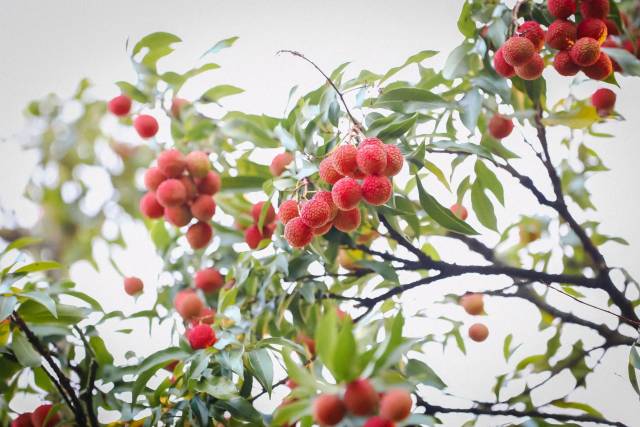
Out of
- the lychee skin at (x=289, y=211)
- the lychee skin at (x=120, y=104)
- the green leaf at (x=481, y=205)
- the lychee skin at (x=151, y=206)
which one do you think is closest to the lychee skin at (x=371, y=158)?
the lychee skin at (x=289, y=211)

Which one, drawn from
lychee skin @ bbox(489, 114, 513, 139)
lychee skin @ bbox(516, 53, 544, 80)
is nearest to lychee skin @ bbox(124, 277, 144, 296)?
lychee skin @ bbox(489, 114, 513, 139)

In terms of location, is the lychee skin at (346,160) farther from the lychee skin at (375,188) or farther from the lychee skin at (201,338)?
the lychee skin at (201,338)

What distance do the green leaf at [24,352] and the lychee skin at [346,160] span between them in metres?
0.45

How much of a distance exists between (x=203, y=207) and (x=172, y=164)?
7cm

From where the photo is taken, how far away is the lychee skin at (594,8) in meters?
0.71

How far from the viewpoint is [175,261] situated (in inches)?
43.1

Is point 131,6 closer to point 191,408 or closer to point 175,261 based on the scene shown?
point 175,261

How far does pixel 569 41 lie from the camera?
0.71 meters

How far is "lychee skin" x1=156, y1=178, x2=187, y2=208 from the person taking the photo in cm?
88

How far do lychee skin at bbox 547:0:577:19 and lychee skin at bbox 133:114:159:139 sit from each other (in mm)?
630

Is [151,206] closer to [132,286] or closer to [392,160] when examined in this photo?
[132,286]

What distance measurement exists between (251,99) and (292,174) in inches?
29.8

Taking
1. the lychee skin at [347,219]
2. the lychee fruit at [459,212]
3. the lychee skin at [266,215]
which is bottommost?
the lychee fruit at [459,212]

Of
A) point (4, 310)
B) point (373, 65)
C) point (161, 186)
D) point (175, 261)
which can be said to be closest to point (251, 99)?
point (373, 65)
